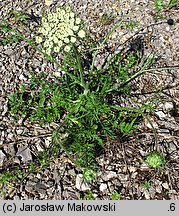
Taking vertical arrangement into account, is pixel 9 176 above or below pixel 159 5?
below

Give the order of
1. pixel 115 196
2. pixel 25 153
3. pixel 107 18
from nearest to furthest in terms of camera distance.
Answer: pixel 115 196, pixel 25 153, pixel 107 18

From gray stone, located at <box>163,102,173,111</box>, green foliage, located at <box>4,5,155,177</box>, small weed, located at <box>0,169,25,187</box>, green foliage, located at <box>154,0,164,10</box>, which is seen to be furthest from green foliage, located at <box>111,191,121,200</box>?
green foliage, located at <box>154,0,164,10</box>

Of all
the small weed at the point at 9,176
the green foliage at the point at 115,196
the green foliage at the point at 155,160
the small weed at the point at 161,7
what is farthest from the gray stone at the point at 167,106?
the small weed at the point at 9,176

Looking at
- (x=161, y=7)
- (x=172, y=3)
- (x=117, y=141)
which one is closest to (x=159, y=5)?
(x=161, y=7)

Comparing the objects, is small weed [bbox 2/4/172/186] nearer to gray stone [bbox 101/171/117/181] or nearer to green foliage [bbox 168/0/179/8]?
gray stone [bbox 101/171/117/181]

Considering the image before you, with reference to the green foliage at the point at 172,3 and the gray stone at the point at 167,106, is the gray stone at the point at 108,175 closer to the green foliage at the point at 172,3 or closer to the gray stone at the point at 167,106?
the gray stone at the point at 167,106

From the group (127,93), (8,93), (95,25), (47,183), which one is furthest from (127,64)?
(47,183)

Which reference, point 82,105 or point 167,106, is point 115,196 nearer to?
point 82,105

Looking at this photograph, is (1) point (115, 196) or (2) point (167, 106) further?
(2) point (167, 106)

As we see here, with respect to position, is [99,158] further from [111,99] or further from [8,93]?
[8,93]
